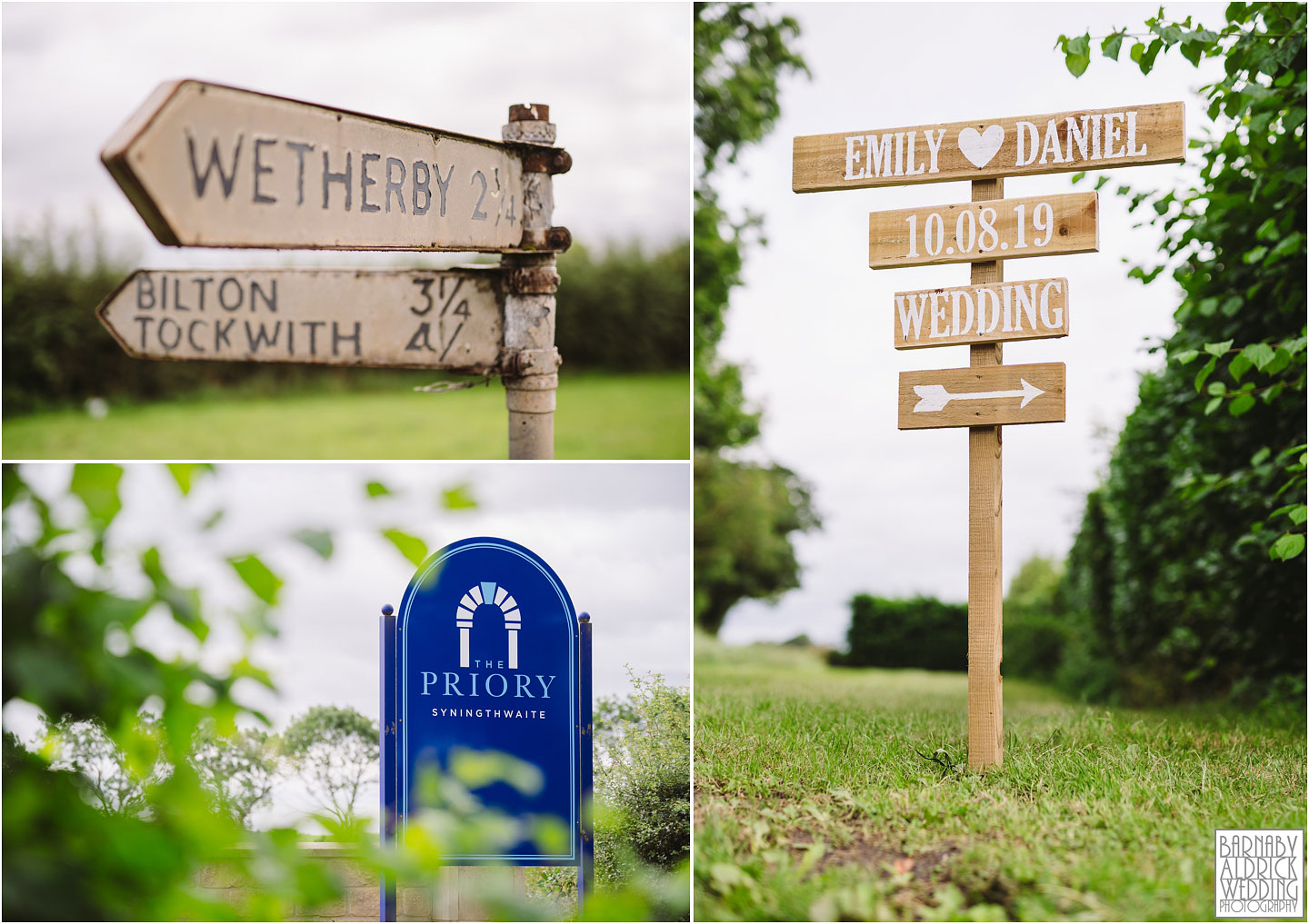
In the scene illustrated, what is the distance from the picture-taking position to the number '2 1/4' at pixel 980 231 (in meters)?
3.70

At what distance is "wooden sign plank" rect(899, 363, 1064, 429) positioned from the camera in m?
3.68

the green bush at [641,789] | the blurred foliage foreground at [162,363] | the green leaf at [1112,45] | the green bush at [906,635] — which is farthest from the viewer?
the green bush at [906,635]

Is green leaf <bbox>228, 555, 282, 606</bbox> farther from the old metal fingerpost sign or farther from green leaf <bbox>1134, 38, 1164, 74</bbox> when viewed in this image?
green leaf <bbox>1134, 38, 1164, 74</bbox>

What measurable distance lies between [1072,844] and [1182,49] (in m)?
3.13

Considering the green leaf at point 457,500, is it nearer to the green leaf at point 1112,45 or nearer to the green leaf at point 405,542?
the green leaf at point 405,542

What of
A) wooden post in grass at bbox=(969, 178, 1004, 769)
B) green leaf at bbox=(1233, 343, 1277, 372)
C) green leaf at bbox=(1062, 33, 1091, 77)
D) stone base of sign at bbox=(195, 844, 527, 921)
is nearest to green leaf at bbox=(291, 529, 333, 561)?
stone base of sign at bbox=(195, 844, 527, 921)

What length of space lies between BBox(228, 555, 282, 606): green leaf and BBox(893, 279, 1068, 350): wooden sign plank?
9.79ft

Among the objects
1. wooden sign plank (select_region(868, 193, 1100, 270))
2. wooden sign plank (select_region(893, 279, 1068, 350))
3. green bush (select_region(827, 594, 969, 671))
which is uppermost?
wooden sign plank (select_region(868, 193, 1100, 270))

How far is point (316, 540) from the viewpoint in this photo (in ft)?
4.44

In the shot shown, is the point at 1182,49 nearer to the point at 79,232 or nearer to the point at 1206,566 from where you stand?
the point at 1206,566

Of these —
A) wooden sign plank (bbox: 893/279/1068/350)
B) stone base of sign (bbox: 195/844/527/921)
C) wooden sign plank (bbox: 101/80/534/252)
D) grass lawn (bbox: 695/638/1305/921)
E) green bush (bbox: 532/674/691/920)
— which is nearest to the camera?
wooden sign plank (bbox: 101/80/534/252)

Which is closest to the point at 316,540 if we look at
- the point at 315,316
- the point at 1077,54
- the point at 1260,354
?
the point at 315,316

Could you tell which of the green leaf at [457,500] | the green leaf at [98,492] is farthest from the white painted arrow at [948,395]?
the green leaf at [98,492]

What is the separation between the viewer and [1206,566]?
20.7 feet
